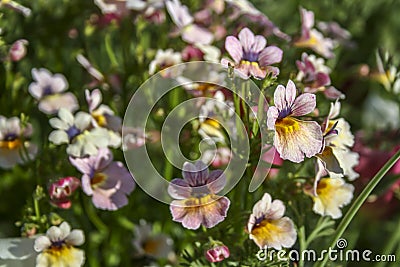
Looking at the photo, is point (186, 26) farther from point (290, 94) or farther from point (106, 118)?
point (290, 94)

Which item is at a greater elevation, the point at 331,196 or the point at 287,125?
the point at 287,125

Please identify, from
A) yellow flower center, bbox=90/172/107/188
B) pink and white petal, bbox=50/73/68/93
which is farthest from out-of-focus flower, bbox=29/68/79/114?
yellow flower center, bbox=90/172/107/188

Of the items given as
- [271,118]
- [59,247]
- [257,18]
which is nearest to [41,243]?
[59,247]

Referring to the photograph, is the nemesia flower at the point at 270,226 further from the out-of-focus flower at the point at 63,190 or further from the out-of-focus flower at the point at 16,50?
the out-of-focus flower at the point at 16,50

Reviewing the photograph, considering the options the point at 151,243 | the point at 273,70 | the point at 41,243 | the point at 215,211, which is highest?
the point at 273,70

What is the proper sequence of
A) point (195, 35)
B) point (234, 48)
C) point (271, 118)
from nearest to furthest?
point (271, 118) → point (234, 48) → point (195, 35)

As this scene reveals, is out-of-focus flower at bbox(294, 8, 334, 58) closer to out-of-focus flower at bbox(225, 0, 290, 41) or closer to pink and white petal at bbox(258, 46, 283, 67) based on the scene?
out-of-focus flower at bbox(225, 0, 290, 41)
